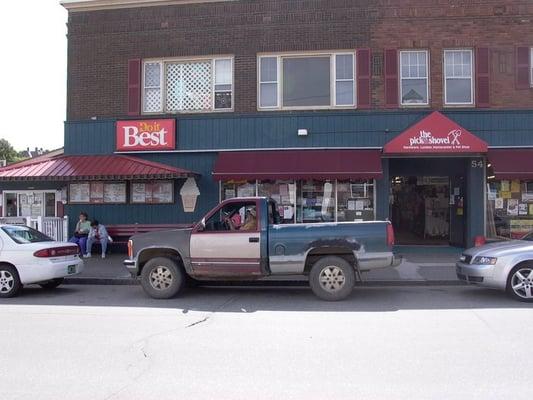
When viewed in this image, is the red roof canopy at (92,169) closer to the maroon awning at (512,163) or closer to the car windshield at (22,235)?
the car windshield at (22,235)

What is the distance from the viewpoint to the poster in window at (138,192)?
16.8m

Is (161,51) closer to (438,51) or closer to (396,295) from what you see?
(438,51)

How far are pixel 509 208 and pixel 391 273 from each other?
549 centimetres

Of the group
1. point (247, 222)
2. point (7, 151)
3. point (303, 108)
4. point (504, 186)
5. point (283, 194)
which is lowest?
point (247, 222)

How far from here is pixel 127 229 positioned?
16.7 meters

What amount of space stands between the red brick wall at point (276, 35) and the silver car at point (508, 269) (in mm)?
7188

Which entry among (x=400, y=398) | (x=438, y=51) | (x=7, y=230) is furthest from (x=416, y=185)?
(x=400, y=398)

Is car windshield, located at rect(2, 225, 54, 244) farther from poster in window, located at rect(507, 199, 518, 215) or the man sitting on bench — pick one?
poster in window, located at rect(507, 199, 518, 215)

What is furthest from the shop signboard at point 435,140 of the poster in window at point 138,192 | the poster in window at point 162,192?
the poster in window at point 138,192

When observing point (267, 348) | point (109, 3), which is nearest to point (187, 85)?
point (109, 3)

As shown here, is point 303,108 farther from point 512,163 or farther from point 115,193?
point 115,193

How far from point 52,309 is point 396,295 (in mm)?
6306

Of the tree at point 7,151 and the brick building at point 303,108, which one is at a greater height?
the tree at point 7,151

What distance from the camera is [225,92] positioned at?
16828 mm
